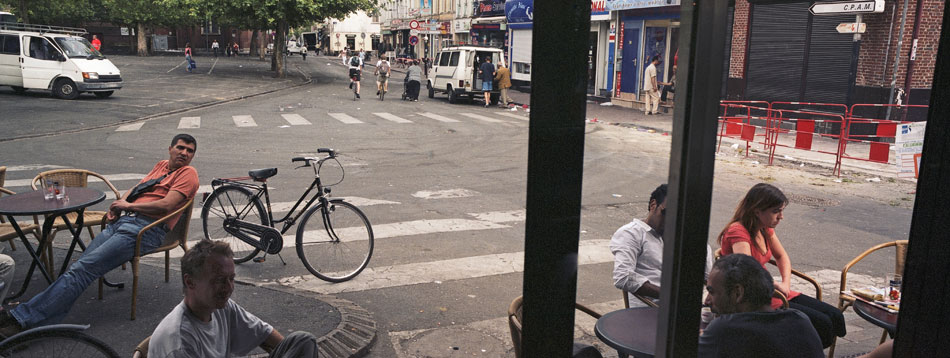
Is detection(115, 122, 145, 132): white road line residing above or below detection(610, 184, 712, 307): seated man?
below

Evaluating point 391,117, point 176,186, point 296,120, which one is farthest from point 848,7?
point 176,186

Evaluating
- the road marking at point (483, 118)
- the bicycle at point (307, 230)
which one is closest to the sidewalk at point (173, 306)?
the bicycle at point (307, 230)

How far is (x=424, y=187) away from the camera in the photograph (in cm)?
1019

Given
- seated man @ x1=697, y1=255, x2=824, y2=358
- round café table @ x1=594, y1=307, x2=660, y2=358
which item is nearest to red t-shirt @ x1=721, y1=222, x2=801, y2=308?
round café table @ x1=594, y1=307, x2=660, y2=358

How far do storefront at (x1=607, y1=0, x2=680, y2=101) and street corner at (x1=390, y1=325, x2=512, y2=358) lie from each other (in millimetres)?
20367

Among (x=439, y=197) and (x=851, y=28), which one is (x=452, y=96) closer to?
(x=851, y=28)

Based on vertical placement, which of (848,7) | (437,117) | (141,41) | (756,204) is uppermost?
(848,7)

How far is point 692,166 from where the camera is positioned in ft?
5.85

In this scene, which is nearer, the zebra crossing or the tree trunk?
the zebra crossing

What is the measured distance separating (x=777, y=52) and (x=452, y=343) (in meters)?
17.5

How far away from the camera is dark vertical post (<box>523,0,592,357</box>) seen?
5.69 ft

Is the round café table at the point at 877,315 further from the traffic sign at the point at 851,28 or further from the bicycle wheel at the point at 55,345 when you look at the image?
the traffic sign at the point at 851,28

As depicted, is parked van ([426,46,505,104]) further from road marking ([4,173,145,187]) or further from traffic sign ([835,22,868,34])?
road marking ([4,173,145,187])

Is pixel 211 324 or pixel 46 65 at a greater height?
pixel 46 65
